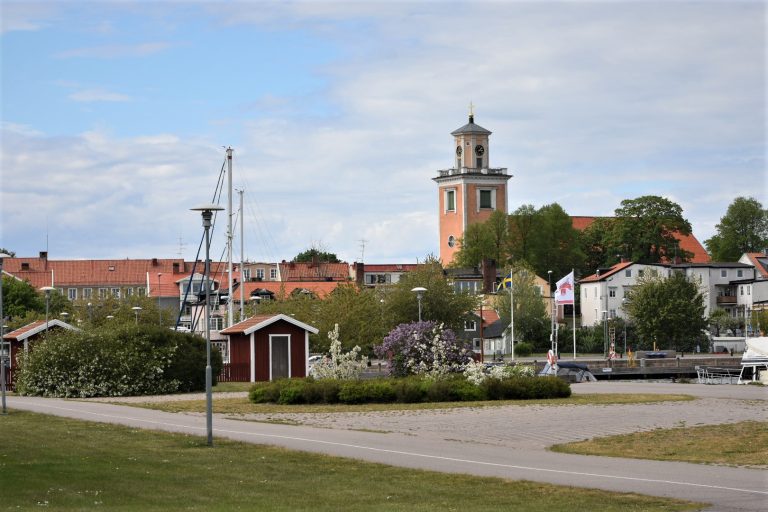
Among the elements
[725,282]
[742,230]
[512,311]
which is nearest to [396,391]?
[512,311]

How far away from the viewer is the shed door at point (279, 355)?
55.7m

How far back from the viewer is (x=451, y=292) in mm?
88500

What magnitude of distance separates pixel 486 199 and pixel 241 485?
481ft

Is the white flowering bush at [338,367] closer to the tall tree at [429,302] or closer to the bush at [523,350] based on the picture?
the tall tree at [429,302]

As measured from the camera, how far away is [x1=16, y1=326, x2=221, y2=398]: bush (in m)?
Result: 46.5

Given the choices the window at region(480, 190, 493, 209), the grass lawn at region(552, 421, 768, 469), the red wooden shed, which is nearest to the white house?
the window at region(480, 190, 493, 209)

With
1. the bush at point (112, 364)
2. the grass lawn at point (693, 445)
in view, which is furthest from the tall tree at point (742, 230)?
the grass lawn at point (693, 445)

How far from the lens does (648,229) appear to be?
150m

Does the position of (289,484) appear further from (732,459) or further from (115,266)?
(115,266)

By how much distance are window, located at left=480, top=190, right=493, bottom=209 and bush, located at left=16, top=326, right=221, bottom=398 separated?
117 m

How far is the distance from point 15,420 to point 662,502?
1969cm

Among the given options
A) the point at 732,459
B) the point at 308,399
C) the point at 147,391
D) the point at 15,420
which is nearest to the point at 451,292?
the point at 147,391

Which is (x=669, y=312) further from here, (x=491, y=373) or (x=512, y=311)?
(x=491, y=373)

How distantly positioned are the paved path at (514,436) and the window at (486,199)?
122 m
